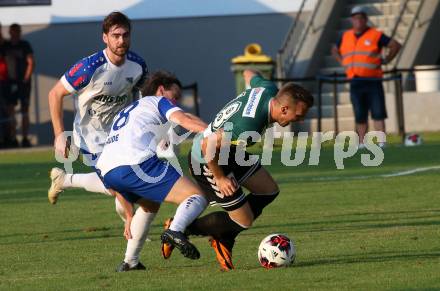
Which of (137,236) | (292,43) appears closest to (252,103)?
(137,236)

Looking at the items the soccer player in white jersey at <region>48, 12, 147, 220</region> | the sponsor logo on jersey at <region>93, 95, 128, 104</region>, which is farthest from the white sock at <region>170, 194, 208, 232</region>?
the sponsor logo on jersey at <region>93, 95, 128, 104</region>

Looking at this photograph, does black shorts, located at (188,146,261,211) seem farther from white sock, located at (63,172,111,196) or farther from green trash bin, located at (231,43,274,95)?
green trash bin, located at (231,43,274,95)

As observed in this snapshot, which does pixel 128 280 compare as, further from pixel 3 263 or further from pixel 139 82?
pixel 139 82

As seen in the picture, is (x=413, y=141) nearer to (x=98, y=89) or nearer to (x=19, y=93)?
(x=19, y=93)

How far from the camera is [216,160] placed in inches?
369

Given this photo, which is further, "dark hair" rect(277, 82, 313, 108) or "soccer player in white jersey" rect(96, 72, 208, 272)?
"soccer player in white jersey" rect(96, 72, 208, 272)

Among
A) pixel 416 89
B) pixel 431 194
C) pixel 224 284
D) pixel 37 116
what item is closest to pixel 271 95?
pixel 224 284

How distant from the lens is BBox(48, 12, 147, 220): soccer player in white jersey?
11.6 m

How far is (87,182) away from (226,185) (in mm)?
3297

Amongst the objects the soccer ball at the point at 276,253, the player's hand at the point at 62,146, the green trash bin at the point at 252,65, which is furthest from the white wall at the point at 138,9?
the soccer ball at the point at 276,253

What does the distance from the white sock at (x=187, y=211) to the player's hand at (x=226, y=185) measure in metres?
0.17

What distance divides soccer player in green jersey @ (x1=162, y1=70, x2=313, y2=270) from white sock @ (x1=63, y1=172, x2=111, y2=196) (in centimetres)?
230

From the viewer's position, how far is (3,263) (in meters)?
10.7

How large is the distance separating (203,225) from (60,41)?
19.2 metres
